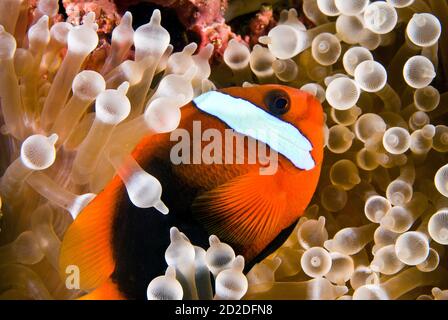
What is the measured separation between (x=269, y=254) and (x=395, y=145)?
0.37 metres

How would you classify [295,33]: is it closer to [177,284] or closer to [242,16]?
[242,16]

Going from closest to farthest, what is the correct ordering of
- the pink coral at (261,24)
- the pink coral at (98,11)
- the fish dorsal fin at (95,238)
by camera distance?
the fish dorsal fin at (95,238)
the pink coral at (98,11)
the pink coral at (261,24)

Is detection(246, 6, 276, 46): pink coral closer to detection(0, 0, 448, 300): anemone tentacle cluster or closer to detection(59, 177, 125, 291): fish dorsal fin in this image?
detection(0, 0, 448, 300): anemone tentacle cluster

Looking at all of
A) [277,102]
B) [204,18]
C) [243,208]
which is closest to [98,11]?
[204,18]

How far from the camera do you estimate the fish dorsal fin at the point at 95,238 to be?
1.05 metres

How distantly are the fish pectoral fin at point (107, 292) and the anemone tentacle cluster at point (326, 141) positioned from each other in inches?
4.0

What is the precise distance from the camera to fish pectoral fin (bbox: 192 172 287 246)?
3.55 feet

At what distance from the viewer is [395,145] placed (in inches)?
47.9

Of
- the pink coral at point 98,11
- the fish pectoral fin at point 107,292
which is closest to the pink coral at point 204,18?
the pink coral at point 98,11

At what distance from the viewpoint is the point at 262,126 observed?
3.70 ft

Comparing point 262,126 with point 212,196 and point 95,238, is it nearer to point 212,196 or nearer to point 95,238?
point 212,196

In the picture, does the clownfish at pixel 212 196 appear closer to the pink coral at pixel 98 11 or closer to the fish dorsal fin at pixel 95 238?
the fish dorsal fin at pixel 95 238

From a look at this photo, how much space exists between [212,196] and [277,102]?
0.24 metres
